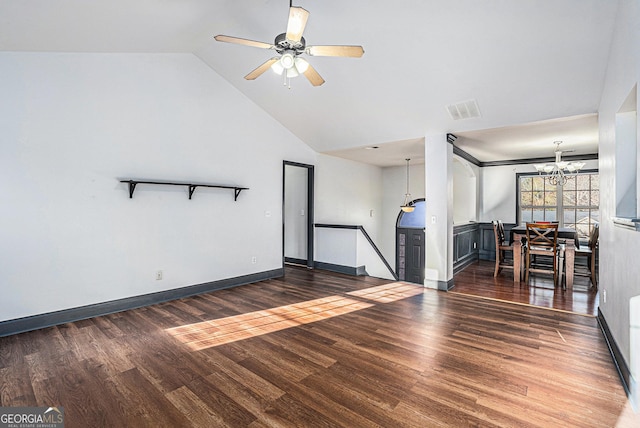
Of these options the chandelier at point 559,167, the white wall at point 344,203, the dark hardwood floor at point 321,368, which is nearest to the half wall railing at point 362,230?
the white wall at point 344,203

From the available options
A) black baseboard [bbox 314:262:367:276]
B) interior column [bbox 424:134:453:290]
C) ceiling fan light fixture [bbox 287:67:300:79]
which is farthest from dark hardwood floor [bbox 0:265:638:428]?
ceiling fan light fixture [bbox 287:67:300:79]

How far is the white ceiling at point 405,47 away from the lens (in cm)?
285

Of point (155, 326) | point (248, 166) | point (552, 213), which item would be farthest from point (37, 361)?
→ point (552, 213)

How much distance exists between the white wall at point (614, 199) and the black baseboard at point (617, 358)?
0.06m

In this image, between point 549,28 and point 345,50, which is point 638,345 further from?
point 345,50

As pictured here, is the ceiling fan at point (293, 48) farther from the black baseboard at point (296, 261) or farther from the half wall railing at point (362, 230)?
the black baseboard at point (296, 261)

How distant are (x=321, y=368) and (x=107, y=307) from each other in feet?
9.48

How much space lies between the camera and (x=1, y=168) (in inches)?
120

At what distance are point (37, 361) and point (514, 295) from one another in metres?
5.59

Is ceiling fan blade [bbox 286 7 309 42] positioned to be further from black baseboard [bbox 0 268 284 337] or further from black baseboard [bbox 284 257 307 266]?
black baseboard [bbox 284 257 307 266]

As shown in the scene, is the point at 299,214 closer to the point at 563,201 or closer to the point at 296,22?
the point at 296,22

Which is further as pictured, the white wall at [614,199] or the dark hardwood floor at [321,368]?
the white wall at [614,199]

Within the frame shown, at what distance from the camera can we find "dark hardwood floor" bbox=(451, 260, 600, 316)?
13.4 ft

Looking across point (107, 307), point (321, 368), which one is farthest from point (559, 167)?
point (107, 307)
